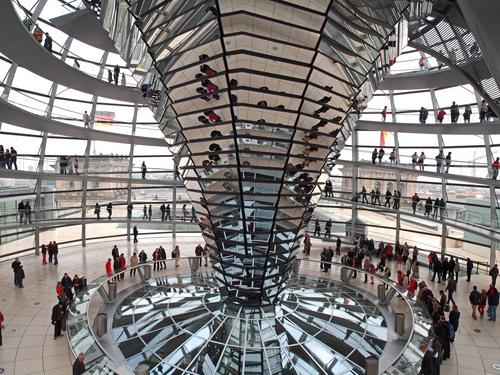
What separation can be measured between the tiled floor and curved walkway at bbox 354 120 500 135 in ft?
26.1

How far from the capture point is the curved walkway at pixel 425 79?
22453 millimetres

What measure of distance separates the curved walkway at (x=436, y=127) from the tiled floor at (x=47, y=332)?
26.1 ft

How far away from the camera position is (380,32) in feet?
37.6

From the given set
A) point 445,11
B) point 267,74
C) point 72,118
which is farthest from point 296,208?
point 72,118

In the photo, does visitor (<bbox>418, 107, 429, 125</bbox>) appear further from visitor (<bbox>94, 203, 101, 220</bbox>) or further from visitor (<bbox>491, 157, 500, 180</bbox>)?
visitor (<bbox>94, 203, 101, 220</bbox>)

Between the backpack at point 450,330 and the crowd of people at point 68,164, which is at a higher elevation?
the crowd of people at point 68,164

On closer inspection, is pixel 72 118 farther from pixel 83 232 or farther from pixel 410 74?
pixel 410 74

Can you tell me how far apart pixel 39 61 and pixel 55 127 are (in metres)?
5.75

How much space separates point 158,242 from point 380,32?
21.9 meters

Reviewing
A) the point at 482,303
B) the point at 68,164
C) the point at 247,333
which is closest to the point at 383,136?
the point at 482,303

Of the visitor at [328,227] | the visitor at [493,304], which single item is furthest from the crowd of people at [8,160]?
the visitor at [493,304]

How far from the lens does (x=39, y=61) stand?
702 inches

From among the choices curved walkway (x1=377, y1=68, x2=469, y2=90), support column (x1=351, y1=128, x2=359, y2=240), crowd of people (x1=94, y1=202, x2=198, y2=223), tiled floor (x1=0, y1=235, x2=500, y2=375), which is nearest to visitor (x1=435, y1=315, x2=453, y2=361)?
tiled floor (x1=0, y1=235, x2=500, y2=375)

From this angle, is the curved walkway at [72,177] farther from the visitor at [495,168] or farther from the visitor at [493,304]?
the visitor at [493,304]
